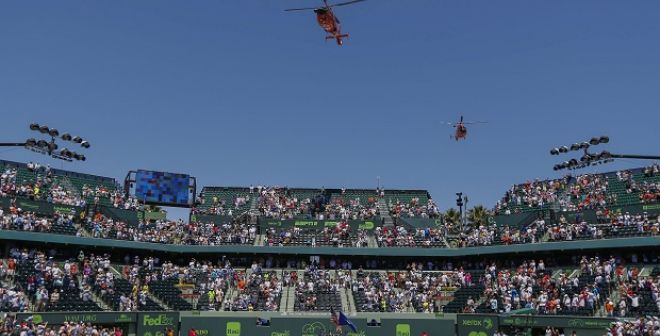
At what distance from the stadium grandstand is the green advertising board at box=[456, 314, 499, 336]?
2.5 inches

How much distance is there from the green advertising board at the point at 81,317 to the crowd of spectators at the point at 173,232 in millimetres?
7590

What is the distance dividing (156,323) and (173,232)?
9.86 metres

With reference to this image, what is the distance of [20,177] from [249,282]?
2067 cm

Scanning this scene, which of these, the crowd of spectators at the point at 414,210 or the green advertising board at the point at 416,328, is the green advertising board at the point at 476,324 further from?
the crowd of spectators at the point at 414,210

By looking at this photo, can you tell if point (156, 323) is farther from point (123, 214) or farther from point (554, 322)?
point (554, 322)

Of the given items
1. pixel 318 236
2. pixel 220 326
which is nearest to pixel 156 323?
pixel 220 326

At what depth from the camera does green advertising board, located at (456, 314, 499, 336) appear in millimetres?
37156

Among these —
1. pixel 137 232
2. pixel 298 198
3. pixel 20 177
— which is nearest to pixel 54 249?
pixel 137 232

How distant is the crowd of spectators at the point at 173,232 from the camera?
4334 cm

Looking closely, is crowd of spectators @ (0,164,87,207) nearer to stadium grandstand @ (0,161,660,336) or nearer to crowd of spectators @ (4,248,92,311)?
stadium grandstand @ (0,161,660,336)

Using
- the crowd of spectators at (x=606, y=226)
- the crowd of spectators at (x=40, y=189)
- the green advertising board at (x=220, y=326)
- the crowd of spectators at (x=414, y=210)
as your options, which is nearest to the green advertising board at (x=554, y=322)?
the crowd of spectators at (x=606, y=226)

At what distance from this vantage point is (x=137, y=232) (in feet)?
146

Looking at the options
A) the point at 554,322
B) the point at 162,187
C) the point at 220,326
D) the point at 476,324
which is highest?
the point at 162,187

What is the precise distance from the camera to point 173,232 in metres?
46.5
